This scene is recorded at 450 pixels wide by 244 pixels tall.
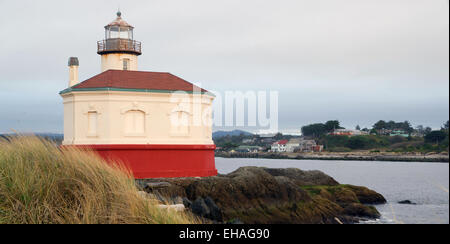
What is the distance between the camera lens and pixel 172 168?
18.8m

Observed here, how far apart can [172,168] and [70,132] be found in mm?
3956

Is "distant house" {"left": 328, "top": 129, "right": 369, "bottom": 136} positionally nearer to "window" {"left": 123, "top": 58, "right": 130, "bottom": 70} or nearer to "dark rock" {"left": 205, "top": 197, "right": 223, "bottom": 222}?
"window" {"left": 123, "top": 58, "right": 130, "bottom": 70}

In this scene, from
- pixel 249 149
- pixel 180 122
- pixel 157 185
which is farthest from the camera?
pixel 249 149

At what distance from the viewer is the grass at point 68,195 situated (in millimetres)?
6668

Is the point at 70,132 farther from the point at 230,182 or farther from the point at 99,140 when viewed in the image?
the point at 230,182

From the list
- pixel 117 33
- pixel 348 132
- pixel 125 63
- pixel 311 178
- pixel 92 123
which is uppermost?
pixel 117 33

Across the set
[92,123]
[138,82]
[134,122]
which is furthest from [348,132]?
[92,123]

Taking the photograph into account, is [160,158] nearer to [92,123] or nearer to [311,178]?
[92,123]

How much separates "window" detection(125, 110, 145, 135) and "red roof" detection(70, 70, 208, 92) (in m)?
0.92

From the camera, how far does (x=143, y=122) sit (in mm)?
18703

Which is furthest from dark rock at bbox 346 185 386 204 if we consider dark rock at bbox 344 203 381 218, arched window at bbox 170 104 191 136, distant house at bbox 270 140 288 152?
distant house at bbox 270 140 288 152

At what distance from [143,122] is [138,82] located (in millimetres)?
1574

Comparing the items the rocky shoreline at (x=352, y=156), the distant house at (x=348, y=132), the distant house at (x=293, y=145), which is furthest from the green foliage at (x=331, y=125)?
the distant house at (x=293, y=145)
